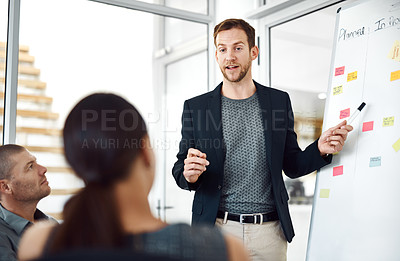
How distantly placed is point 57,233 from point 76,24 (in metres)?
2.84

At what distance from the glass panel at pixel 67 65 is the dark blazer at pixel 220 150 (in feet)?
3.66

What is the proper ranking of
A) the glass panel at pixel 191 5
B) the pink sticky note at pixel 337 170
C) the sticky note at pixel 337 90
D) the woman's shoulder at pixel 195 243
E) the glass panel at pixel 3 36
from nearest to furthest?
the woman's shoulder at pixel 195 243 → the pink sticky note at pixel 337 170 → the sticky note at pixel 337 90 → the glass panel at pixel 3 36 → the glass panel at pixel 191 5

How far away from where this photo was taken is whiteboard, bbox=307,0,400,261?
1.96 metres

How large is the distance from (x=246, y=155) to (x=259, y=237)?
381 mm

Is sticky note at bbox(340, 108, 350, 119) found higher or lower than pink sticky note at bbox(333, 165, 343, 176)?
higher

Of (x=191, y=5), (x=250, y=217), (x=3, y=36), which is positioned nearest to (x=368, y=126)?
(x=250, y=217)

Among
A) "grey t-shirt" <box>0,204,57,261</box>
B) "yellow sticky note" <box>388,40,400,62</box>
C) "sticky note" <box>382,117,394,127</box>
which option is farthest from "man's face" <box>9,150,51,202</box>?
"yellow sticky note" <box>388,40,400,62</box>

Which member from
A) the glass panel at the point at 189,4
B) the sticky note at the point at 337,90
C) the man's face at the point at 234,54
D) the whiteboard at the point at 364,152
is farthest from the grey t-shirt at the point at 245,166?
the glass panel at the point at 189,4

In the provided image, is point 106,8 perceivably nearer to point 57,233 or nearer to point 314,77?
point 314,77

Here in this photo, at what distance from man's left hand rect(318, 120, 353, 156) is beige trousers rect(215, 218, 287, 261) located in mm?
424

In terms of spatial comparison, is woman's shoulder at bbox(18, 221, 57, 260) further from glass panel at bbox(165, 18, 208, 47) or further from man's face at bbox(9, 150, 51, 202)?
glass panel at bbox(165, 18, 208, 47)

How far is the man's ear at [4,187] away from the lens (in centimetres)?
218

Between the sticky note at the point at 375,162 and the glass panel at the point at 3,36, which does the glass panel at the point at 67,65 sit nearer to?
the glass panel at the point at 3,36

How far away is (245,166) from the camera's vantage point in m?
2.10
